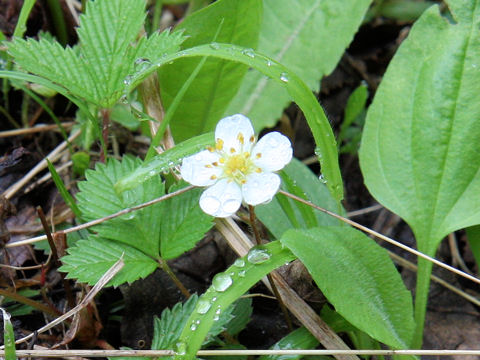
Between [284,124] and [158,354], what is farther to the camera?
[284,124]

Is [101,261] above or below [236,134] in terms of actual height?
below

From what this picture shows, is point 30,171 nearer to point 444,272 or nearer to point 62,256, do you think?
point 62,256

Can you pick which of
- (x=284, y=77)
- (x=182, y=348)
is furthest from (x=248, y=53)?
(x=182, y=348)

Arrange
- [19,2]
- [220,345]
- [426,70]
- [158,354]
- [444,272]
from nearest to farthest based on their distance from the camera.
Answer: [158,354] → [220,345] → [426,70] → [444,272] → [19,2]

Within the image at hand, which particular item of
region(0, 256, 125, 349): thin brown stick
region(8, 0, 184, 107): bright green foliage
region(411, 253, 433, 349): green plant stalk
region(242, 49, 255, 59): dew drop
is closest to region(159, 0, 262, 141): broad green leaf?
region(8, 0, 184, 107): bright green foliage

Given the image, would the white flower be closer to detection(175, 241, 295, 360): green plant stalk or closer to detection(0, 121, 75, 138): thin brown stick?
detection(175, 241, 295, 360): green plant stalk

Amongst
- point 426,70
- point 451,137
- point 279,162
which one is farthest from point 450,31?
point 279,162

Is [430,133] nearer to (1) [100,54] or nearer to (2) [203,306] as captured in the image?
(2) [203,306]
